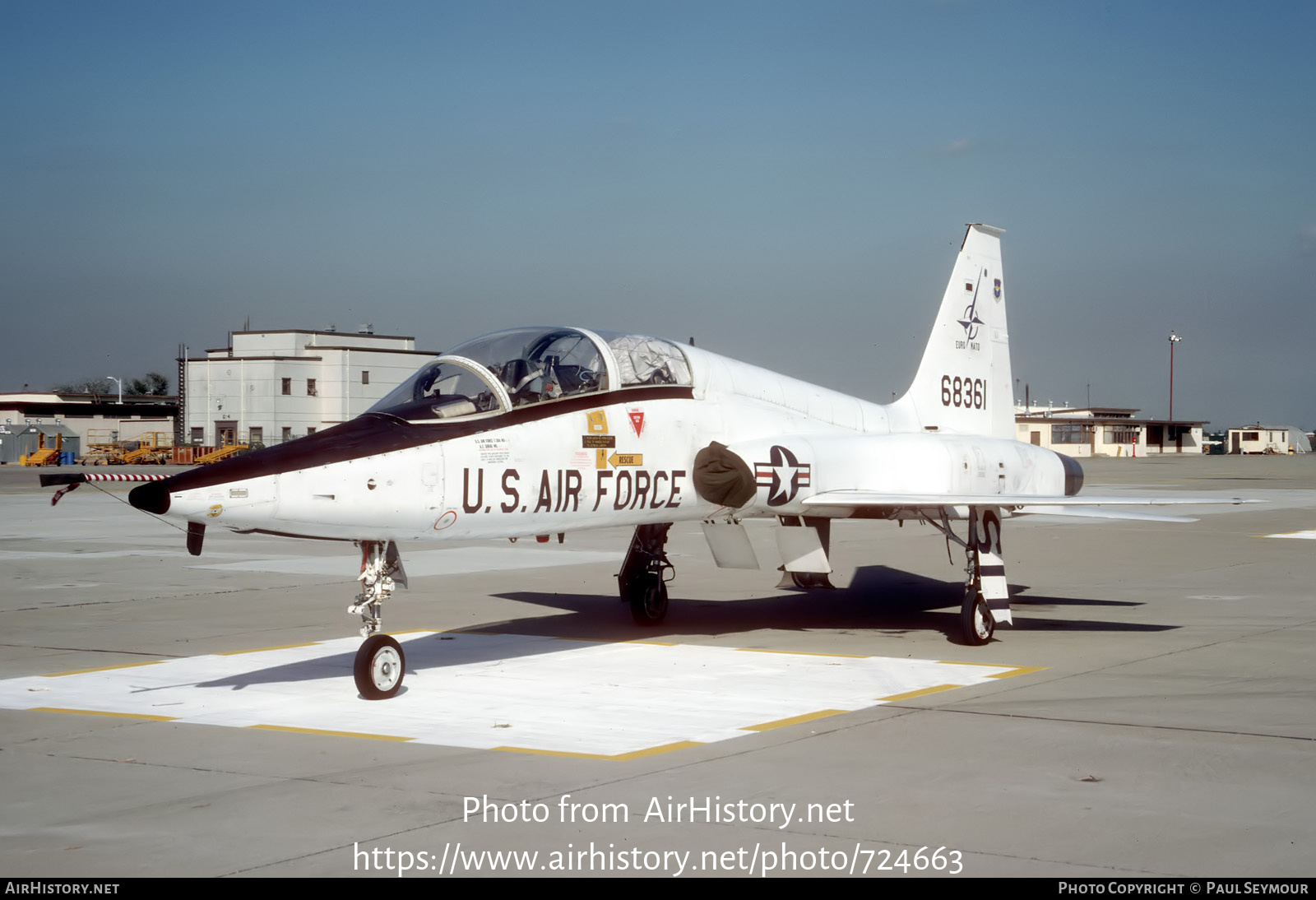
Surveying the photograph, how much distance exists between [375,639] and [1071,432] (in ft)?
397

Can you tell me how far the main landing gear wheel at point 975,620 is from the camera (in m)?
12.2

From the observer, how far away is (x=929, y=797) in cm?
646

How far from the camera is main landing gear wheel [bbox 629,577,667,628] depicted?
13758 mm

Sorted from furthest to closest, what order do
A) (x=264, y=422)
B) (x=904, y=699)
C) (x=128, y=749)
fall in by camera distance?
(x=264, y=422) → (x=904, y=699) → (x=128, y=749)

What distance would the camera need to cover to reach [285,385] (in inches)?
3108

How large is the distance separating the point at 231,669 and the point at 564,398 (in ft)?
12.1

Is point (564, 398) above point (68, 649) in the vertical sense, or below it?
above

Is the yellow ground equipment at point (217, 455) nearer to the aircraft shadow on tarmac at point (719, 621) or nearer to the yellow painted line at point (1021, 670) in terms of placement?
the aircraft shadow on tarmac at point (719, 621)

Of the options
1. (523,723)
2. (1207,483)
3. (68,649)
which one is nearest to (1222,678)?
(523,723)

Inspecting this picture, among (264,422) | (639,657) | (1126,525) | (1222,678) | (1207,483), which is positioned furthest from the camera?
(264,422)

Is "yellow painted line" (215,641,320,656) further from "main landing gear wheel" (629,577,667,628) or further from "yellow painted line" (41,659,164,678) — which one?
"main landing gear wheel" (629,577,667,628)

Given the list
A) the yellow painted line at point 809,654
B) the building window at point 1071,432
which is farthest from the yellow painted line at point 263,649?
the building window at point 1071,432

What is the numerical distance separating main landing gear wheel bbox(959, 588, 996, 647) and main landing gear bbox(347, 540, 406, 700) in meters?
5.68
